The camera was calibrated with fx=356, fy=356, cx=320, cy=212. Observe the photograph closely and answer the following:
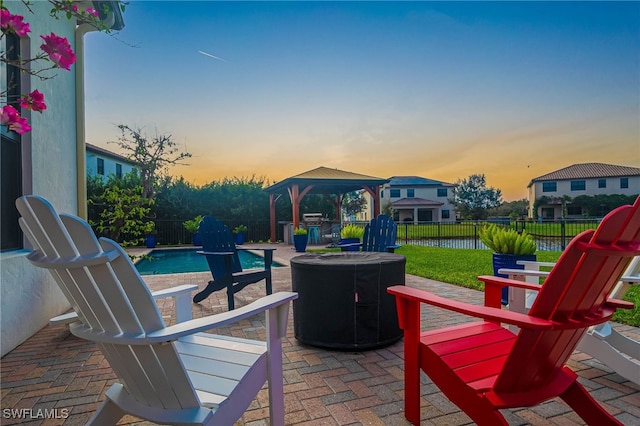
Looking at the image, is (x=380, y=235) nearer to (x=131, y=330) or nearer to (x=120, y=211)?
(x=120, y=211)

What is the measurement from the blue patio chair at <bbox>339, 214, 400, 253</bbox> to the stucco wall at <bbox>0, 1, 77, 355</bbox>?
11.9ft

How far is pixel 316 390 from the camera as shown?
2.15m

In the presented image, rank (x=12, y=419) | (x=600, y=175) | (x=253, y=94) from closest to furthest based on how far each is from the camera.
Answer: (x=12, y=419), (x=253, y=94), (x=600, y=175)

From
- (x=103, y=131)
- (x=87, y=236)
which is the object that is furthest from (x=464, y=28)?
(x=103, y=131)

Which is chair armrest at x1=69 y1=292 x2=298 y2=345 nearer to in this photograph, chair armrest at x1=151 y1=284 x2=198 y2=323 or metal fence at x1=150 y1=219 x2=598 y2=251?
chair armrest at x1=151 y1=284 x2=198 y2=323

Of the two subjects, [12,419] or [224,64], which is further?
[224,64]

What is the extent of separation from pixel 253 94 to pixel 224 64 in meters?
1.10

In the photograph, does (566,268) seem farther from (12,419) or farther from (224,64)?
(224,64)

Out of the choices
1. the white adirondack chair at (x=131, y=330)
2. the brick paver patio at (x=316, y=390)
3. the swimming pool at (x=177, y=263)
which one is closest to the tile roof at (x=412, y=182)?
the swimming pool at (x=177, y=263)

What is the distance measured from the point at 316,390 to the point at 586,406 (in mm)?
1342

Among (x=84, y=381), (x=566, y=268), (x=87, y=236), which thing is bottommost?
(x=84, y=381)

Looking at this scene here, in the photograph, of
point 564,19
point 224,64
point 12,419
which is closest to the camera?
point 12,419

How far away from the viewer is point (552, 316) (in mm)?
1236

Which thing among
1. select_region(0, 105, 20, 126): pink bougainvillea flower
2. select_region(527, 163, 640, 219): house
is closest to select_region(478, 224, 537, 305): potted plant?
select_region(0, 105, 20, 126): pink bougainvillea flower
